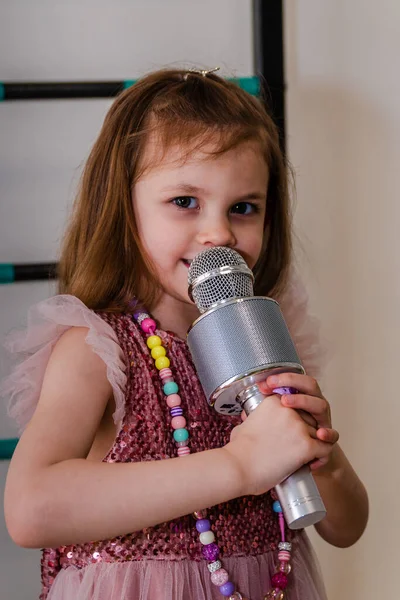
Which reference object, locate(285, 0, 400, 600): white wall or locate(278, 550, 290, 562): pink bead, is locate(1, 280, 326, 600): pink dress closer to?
locate(278, 550, 290, 562): pink bead

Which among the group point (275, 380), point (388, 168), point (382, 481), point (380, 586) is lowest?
point (380, 586)

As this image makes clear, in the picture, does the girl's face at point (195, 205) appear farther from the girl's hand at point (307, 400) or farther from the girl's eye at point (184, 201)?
the girl's hand at point (307, 400)

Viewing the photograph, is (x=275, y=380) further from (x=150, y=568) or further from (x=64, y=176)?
(x=64, y=176)

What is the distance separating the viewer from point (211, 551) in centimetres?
90

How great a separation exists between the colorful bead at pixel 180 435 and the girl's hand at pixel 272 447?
0.49 feet

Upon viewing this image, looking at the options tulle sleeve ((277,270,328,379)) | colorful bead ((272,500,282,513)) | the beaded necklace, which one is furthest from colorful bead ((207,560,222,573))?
tulle sleeve ((277,270,328,379))

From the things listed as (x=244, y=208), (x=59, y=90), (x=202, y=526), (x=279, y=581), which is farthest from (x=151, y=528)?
(x=59, y=90)

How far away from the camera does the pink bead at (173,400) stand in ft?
3.05

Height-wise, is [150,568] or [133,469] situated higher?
[133,469]

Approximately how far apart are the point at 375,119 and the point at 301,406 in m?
0.79

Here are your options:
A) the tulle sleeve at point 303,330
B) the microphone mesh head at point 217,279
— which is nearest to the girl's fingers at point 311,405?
the microphone mesh head at point 217,279

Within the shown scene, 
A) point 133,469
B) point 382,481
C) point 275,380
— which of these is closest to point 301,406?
point 275,380

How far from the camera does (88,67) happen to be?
1.30 metres

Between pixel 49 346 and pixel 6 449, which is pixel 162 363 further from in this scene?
pixel 6 449
